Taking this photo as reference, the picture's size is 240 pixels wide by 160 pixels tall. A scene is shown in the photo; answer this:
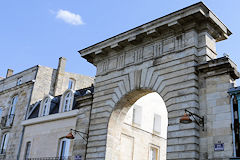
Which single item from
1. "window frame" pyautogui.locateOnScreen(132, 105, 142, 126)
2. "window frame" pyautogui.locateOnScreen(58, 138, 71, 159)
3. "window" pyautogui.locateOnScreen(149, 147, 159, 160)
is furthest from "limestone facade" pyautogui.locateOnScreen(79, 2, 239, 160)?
"window" pyautogui.locateOnScreen(149, 147, 159, 160)

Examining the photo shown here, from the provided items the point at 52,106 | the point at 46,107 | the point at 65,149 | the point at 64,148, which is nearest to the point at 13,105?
the point at 46,107

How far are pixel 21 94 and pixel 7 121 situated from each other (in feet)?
7.53

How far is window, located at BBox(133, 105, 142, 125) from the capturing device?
20191 millimetres

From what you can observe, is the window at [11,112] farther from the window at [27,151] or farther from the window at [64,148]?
the window at [64,148]

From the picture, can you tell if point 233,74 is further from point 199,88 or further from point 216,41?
point 216,41

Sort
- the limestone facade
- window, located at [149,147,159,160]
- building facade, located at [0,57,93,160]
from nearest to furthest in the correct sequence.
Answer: the limestone facade → window, located at [149,147,159,160] → building facade, located at [0,57,93,160]

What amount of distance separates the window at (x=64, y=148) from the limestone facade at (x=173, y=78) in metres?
3.98

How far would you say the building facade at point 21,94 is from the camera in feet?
77.5

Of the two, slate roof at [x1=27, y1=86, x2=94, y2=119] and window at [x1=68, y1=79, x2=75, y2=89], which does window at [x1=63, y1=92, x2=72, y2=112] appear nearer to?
slate roof at [x1=27, y1=86, x2=94, y2=119]

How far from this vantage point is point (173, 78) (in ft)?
43.9

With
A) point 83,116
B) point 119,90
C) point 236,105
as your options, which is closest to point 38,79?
point 83,116

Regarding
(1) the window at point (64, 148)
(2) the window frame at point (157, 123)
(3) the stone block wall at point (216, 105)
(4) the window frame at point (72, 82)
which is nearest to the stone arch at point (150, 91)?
(3) the stone block wall at point (216, 105)

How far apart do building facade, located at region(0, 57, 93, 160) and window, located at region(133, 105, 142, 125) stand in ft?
20.5

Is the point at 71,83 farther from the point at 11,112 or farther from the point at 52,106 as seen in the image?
the point at 52,106
